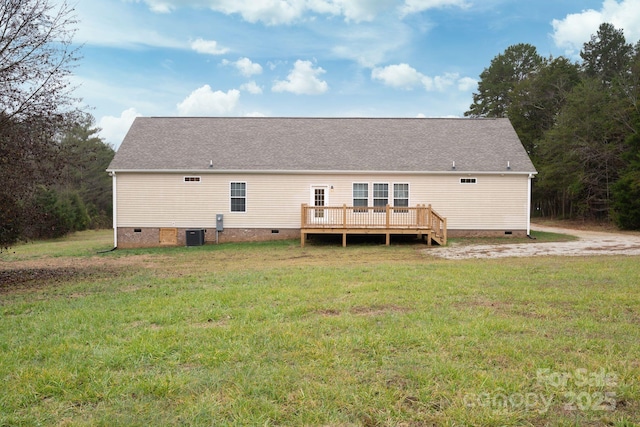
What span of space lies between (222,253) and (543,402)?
13.1m

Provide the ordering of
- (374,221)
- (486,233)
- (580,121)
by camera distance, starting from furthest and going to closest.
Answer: (580,121) → (486,233) → (374,221)

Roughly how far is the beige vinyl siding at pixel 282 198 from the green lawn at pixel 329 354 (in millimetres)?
11120

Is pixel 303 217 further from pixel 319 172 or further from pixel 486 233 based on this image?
pixel 486 233

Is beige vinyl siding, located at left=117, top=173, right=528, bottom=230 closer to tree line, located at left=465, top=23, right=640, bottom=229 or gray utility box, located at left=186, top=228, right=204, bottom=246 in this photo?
gray utility box, located at left=186, top=228, right=204, bottom=246

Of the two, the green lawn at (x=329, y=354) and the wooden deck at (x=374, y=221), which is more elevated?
the wooden deck at (x=374, y=221)

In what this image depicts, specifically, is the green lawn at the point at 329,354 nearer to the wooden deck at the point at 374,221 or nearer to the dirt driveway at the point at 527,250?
the dirt driveway at the point at 527,250

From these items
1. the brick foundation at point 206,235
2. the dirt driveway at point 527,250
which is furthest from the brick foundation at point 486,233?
the dirt driveway at point 527,250

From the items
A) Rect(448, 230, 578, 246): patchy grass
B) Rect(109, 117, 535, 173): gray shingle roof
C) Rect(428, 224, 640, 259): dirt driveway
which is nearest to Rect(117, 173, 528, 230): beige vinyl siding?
Rect(109, 117, 535, 173): gray shingle roof

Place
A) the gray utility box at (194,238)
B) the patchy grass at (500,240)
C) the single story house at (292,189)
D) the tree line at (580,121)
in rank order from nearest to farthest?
the patchy grass at (500,240)
the gray utility box at (194,238)
the single story house at (292,189)
the tree line at (580,121)

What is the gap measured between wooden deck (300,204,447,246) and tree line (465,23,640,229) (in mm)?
12287

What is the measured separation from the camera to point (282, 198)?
1853cm

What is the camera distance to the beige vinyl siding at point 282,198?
60.2 ft

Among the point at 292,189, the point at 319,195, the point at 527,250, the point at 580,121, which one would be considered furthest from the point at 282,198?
the point at 580,121

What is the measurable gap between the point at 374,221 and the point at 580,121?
63.2 ft
